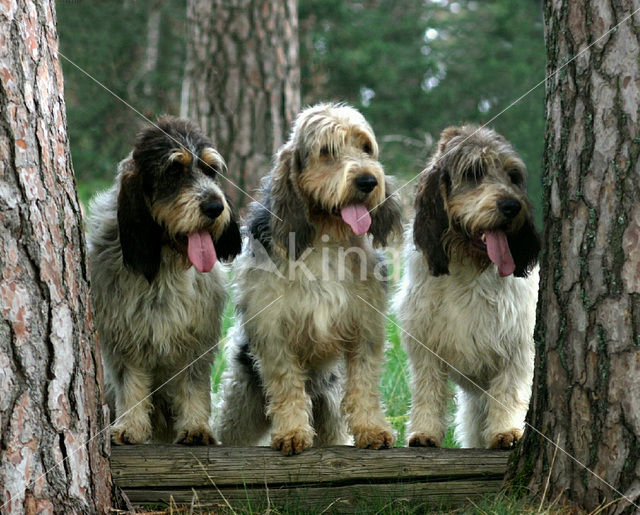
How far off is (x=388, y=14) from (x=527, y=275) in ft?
50.9

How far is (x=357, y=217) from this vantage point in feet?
15.9

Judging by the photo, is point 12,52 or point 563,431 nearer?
point 12,52

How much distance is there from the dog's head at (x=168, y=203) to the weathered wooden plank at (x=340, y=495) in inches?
47.7

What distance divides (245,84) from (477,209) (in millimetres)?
4244

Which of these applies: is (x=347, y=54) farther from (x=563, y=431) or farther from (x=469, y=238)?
(x=563, y=431)

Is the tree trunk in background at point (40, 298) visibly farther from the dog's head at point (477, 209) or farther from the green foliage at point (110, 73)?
the green foliage at point (110, 73)

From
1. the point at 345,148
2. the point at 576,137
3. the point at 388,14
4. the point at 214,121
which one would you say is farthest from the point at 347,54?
the point at 576,137

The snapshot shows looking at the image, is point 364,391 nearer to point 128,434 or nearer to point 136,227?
point 128,434

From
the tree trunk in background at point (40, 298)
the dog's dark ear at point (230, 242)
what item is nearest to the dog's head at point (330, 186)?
the dog's dark ear at point (230, 242)

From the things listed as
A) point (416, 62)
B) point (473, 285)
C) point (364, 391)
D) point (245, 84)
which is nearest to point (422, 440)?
point (364, 391)

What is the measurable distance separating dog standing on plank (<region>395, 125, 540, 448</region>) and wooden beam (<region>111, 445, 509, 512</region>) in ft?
1.53

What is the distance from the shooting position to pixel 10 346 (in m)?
3.49

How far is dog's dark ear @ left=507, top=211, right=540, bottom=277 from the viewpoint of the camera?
4844 mm

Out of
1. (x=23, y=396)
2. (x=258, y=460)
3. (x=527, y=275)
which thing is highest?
(x=527, y=275)
